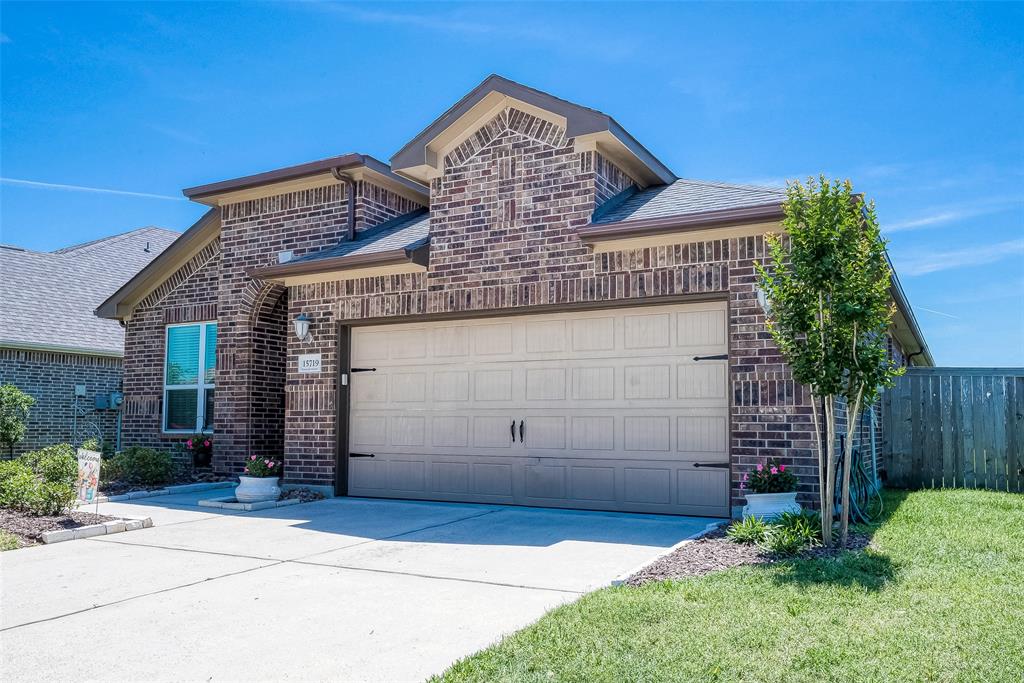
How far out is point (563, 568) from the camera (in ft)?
22.7

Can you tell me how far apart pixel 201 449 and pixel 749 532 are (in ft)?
34.9

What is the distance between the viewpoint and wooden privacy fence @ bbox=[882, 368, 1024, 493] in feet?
39.4

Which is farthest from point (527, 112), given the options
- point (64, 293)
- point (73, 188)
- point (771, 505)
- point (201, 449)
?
point (73, 188)

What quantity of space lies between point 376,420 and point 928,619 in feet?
27.1

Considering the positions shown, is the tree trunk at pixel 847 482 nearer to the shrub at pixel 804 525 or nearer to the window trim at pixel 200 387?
the shrub at pixel 804 525

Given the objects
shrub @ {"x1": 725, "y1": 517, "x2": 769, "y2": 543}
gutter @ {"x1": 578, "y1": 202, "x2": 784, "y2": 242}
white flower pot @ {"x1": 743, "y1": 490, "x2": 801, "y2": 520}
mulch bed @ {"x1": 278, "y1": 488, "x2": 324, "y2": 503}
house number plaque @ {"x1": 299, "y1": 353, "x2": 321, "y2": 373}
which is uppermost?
gutter @ {"x1": 578, "y1": 202, "x2": 784, "y2": 242}

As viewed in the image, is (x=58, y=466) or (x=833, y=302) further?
(x=58, y=466)

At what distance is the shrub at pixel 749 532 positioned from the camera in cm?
726

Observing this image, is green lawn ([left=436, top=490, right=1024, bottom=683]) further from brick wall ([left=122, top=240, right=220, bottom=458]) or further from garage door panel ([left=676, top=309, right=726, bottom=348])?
brick wall ([left=122, top=240, right=220, bottom=458])

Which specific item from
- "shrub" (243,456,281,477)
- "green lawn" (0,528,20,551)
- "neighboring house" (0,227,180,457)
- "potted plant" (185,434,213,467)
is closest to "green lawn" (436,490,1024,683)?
"green lawn" (0,528,20,551)

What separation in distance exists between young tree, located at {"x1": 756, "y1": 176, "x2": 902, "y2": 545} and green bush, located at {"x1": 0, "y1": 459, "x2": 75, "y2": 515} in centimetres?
795

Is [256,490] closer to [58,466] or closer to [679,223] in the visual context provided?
[58,466]

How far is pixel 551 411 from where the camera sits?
34.1 feet

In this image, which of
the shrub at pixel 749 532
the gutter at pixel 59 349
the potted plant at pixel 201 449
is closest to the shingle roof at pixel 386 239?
the potted plant at pixel 201 449
